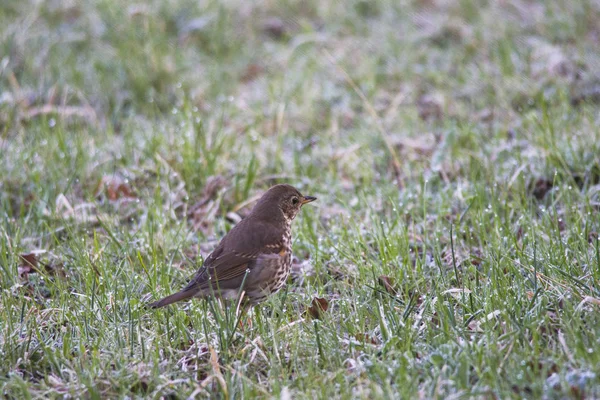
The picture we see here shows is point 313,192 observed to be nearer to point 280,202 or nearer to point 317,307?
point 280,202

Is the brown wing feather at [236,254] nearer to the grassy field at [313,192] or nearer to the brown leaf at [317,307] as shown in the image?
the grassy field at [313,192]

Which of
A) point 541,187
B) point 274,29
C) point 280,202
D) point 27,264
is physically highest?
point 274,29

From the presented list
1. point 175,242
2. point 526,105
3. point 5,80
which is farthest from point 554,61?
point 5,80

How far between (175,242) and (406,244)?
142cm

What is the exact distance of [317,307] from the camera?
4121 mm

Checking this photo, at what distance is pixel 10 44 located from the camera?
795 centimetres

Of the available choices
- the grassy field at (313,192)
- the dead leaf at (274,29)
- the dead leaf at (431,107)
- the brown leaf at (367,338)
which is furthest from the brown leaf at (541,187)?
the dead leaf at (274,29)

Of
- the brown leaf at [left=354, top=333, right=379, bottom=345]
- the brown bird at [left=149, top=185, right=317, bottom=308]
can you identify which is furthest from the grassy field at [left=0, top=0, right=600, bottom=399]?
the brown bird at [left=149, top=185, right=317, bottom=308]

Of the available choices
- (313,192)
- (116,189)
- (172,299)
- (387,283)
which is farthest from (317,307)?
(116,189)

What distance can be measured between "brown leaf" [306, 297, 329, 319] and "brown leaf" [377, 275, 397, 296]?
1.05ft

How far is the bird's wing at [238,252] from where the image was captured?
4191 mm

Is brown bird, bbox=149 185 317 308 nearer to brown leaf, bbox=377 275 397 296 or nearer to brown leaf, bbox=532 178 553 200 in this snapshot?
brown leaf, bbox=377 275 397 296

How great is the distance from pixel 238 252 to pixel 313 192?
1649 mm

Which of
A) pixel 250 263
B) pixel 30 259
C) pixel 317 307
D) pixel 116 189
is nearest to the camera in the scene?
pixel 317 307
